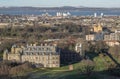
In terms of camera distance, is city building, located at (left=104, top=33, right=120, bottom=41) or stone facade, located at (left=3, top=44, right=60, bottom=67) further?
A: city building, located at (left=104, top=33, right=120, bottom=41)

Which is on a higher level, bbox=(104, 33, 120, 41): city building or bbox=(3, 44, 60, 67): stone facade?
bbox=(3, 44, 60, 67): stone facade

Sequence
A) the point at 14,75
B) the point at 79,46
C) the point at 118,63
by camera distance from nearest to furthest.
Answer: the point at 14,75
the point at 118,63
the point at 79,46

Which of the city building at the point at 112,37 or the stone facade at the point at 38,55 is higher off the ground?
the stone facade at the point at 38,55

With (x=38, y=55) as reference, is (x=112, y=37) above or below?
below

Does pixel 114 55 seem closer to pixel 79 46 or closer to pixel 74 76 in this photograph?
pixel 79 46

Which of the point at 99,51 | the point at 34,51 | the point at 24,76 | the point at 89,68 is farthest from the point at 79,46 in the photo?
the point at 24,76

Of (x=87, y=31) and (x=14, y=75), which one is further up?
(x=14, y=75)

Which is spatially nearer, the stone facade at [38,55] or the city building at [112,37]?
the stone facade at [38,55]

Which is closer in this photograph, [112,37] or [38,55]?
[38,55]
